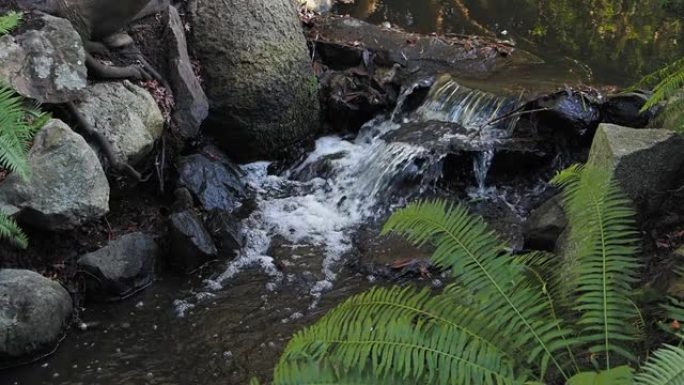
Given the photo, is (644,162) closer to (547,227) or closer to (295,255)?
(547,227)

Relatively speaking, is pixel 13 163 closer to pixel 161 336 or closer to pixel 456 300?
pixel 161 336

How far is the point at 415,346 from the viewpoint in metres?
2.89

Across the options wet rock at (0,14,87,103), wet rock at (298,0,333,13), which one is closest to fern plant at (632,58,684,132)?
wet rock at (0,14,87,103)

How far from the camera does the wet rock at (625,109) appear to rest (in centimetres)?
684

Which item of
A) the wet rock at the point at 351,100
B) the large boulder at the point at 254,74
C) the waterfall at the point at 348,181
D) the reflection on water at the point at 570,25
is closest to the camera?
the waterfall at the point at 348,181

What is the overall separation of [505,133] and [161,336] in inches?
168

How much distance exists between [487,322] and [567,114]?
428cm

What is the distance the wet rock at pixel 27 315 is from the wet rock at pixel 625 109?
5505mm

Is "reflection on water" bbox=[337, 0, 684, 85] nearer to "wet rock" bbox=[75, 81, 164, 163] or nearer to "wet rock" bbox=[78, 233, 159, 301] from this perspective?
"wet rock" bbox=[75, 81, 164, 163]

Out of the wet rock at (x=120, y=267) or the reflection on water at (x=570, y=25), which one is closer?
the wet rock at (x=120, y=267)

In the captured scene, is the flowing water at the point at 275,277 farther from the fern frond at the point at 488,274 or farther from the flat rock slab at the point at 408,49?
the fern frond at the point at 488,274

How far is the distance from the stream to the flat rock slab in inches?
34.6

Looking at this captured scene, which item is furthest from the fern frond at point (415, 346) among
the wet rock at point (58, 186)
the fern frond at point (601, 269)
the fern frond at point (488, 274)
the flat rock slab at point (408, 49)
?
the flat rock slab at point (408, 49)

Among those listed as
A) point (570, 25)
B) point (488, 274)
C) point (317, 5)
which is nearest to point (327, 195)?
point (488, 274)
